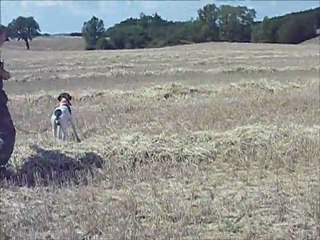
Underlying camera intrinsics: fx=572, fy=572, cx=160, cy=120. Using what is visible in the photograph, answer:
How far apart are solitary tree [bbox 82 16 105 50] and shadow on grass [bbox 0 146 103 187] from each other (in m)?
40.1

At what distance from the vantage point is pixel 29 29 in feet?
86.6

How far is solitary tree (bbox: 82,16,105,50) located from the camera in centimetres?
4743

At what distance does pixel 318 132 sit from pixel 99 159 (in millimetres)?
3215

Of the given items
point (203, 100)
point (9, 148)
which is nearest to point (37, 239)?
point (9, 148)

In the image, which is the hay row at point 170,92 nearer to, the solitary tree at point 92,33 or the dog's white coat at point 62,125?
the dog's white coat at point 62,125

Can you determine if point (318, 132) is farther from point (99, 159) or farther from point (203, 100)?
point (203, 100)

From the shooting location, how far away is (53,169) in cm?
691

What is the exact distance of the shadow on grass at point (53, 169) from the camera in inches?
255

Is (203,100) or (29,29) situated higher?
(29,29)

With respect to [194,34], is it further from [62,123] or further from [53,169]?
[53,169]

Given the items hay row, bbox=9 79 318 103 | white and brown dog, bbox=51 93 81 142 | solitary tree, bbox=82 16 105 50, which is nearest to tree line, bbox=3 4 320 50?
solitary tree, bbox=82 16 105 50

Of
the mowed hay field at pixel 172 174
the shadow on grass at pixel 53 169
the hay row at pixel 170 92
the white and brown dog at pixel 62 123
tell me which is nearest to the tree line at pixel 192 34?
the hay row at pixel 170 92

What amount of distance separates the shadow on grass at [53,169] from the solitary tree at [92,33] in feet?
132

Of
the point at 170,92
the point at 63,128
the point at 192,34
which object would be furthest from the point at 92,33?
the point at 63,128
